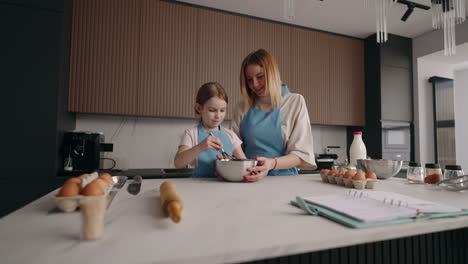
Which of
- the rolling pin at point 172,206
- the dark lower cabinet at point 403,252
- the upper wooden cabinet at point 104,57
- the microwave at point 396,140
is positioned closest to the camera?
the rolling pin at point 172,206

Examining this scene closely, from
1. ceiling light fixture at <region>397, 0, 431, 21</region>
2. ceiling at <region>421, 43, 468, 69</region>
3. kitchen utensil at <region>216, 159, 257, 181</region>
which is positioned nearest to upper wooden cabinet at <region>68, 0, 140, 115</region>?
kitchen utensil at <region>216, 159, 257, 181</region>

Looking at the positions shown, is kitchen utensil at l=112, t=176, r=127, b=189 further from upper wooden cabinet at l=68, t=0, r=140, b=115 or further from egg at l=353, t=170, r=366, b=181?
upper wooden cabinet at l=68, t=0, r=140, b=115

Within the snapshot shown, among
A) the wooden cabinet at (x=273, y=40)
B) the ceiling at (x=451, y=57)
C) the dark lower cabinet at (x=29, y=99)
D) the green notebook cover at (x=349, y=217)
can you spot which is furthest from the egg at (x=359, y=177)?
the ceiling at (x=451, y=57)

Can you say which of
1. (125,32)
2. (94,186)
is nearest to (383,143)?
(125,32)

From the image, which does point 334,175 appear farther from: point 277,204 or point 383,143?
point 383,143

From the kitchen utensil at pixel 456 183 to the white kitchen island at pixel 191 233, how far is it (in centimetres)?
26

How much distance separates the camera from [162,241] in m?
0.40

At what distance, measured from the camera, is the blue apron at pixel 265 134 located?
1.36m

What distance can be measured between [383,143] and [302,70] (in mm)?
1376

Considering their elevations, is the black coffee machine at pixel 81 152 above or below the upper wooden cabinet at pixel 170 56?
below

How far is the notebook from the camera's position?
0.50 meters

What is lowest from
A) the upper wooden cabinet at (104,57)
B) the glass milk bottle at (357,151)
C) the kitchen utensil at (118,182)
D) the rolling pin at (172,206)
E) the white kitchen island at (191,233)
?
the white kitchen island at (191,233)

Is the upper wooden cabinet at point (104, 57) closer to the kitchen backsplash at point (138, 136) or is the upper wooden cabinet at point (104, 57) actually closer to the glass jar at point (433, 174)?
the kitchen backsplash at point (138, 136)

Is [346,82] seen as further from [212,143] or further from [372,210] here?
[372,210]
